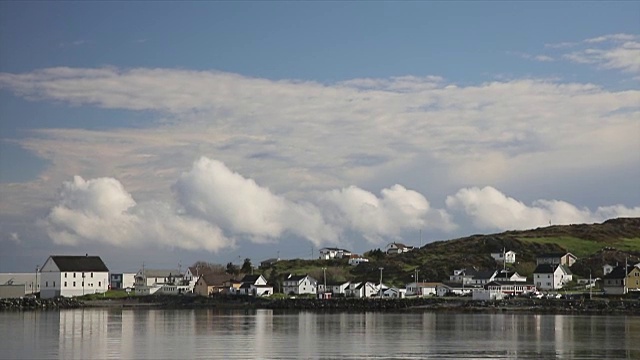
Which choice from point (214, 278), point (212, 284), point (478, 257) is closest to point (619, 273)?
point (478, 257)

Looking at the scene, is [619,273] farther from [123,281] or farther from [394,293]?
[123,281]

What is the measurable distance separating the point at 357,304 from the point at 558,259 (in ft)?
135

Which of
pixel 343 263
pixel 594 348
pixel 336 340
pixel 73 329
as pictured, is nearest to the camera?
pixel 594 348

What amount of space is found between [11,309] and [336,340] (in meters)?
52.7

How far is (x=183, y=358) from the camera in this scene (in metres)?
33.0

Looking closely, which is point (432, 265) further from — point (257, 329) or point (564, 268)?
point (257, 329)

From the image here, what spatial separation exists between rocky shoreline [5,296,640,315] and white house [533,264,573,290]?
1930 centimetres

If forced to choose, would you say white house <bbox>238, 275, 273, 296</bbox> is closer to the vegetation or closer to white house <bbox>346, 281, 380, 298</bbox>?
the vegetation

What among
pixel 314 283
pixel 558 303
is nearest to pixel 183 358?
pixel 558 303

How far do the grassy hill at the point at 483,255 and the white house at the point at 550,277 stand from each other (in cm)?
837

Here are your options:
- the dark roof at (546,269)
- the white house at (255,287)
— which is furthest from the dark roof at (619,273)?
the white house at (255,287)

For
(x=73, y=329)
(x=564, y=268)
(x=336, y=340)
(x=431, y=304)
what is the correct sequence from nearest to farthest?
(x=336, y=340) < (x=73, y=329) < (x=431, y=304) < (x=564, y=268)

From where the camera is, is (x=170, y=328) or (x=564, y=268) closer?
(x=170, y=328)

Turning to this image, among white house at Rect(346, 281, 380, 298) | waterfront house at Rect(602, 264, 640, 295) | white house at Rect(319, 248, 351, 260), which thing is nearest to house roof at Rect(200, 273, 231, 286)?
white house at Rect(346, 281, 380, 298)
